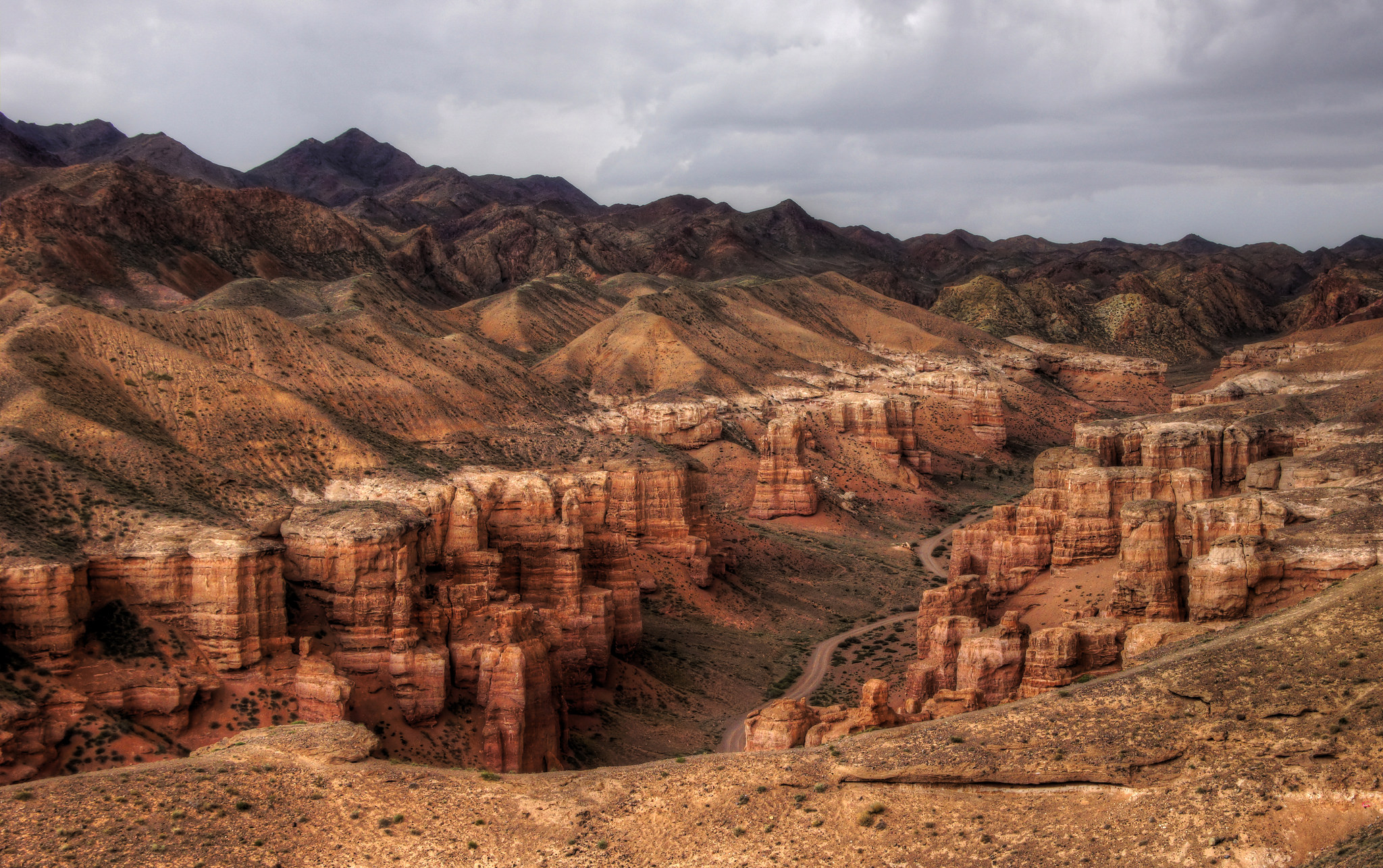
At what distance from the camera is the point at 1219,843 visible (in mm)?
23797

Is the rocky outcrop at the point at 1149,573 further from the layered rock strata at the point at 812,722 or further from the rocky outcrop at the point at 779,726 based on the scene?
the rocky outcrop at the point at 779,726

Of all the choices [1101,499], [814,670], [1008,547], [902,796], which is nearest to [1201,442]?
[1101,499]

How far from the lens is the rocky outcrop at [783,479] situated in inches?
3878

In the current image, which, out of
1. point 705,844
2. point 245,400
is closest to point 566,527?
point 245,400

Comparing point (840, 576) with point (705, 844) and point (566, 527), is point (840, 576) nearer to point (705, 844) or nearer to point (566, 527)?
point (566, 527)

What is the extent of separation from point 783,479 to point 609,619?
46469 millimetres

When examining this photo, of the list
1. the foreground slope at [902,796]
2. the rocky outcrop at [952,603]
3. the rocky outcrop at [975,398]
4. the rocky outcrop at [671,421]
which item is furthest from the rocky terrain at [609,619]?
the rocky outcrop at [975,398]

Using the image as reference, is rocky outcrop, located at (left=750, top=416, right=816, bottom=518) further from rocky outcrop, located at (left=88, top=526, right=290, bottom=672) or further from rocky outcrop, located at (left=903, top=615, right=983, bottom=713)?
rocky outcrop, located at (left=88, top=526, right=290, bottom=672)

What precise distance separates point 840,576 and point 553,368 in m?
52.6

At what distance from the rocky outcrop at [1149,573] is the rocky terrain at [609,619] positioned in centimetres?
15

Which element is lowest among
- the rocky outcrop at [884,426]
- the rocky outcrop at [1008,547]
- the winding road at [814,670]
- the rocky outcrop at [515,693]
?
the winding road at [814,670]

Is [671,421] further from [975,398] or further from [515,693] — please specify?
[515,693]

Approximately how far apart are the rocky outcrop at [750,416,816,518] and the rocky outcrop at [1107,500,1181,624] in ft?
171

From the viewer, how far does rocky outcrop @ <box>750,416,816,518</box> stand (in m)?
98.5
